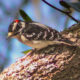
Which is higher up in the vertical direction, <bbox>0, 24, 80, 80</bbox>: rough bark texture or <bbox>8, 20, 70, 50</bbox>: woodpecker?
<bbox>8, 20, 70, 50</bbox>: woodpecker

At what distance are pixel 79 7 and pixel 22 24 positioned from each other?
660 mm

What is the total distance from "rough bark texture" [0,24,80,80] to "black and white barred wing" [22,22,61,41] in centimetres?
7

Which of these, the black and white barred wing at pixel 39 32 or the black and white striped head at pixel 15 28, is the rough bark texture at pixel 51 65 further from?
the black and white striped head at pixel 15 28

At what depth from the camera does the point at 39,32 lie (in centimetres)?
221

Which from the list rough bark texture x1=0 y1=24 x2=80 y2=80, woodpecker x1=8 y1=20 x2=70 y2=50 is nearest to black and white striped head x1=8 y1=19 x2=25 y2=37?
woodpecker x1=8 y1=20 x2=70 y2=50

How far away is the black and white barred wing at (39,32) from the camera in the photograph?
214 centimetres

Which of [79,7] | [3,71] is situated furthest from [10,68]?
[79,7]

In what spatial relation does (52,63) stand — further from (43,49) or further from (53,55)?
(43,49)

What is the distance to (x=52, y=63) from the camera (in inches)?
80.2

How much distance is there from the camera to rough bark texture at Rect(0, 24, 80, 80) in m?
1.98

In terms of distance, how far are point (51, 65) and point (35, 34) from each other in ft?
0.97

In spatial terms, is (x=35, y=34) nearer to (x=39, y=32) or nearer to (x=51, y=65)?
(x=39, y=32)

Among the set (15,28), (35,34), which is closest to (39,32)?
(35,34)

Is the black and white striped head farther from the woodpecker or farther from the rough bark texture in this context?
the rough bark texture
